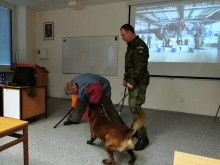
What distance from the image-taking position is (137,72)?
6.15 feet

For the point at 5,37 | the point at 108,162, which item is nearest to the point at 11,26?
the point at 5,37

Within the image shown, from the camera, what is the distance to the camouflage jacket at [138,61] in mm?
1882

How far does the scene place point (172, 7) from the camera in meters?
3.50

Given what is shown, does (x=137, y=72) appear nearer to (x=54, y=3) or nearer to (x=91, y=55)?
(x=91, y=55)

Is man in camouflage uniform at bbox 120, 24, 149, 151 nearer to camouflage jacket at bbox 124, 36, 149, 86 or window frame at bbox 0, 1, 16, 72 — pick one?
camouflage jacket at bbox 124, 36, 149, 86

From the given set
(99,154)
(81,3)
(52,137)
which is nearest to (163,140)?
(99,154)

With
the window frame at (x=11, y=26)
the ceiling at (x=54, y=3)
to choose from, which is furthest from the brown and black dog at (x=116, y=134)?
the window frame at (x=11, y=26)

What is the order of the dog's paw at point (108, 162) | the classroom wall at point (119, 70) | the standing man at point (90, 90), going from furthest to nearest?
the classroom wall at point (119, 70)
the standing man at point (90, 90)
the dog's paw at point (108, 162)

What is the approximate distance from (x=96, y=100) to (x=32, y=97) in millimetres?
1342

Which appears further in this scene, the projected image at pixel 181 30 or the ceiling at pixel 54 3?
the ceiling at pixel 54 3

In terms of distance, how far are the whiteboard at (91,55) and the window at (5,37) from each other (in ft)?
4.86

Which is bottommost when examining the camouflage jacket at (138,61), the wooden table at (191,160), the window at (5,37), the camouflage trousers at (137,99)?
the wooden table at (191,160)

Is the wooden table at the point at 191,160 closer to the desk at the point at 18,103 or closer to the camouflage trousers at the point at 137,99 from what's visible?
the camouflage trousers at the point at 137,99

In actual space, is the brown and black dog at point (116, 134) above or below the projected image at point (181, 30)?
below
